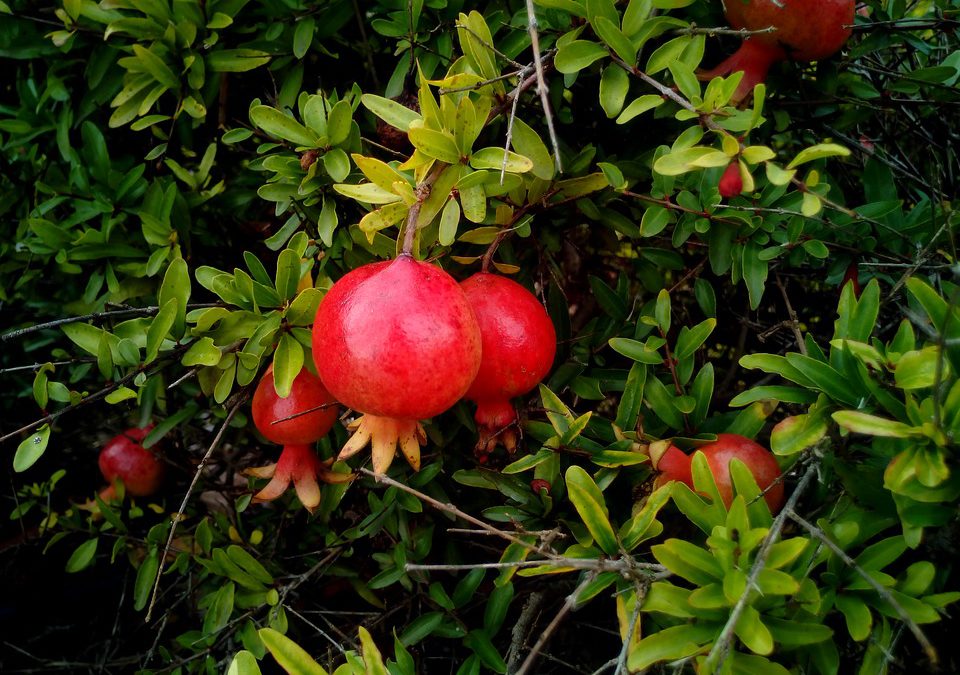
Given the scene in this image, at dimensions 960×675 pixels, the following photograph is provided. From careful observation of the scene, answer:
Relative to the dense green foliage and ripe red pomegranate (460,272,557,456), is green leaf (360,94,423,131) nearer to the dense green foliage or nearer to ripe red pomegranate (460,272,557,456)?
the dense green foliage

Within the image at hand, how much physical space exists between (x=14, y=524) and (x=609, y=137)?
1.93 m

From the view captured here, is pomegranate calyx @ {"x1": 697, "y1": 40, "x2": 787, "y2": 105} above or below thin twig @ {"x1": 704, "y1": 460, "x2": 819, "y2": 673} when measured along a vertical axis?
above

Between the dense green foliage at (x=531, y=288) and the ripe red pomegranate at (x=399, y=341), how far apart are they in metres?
0.10

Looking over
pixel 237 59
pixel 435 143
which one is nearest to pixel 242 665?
pixel 435 143

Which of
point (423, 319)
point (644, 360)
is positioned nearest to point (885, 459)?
point (644, 360)

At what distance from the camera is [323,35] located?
140 centimetres

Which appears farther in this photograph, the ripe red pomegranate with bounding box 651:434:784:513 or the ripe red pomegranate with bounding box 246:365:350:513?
the ripe red pomegranate with bounding box 246:365:350:513

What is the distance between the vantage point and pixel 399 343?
0.83 meters

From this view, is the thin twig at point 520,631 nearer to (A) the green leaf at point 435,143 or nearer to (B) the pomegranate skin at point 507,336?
(B) the pomegranate skin at point 507,336

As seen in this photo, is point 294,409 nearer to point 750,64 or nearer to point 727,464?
point 727,464

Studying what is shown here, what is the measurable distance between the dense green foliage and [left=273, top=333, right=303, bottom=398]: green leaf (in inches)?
0.4

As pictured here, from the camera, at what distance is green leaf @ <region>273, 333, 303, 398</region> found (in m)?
1.03

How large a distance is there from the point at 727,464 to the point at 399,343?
0.53 m

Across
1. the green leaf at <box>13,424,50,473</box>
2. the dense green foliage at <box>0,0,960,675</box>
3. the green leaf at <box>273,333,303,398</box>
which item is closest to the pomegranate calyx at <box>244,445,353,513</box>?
the dense green foliage at <box>0,0,960,675</box>
